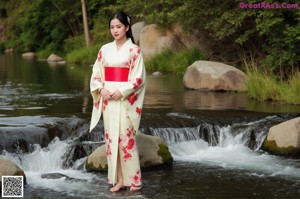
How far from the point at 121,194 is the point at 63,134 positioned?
109 inches

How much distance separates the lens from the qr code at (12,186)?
6671 mm

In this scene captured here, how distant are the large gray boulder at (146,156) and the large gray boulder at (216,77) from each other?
6475mm

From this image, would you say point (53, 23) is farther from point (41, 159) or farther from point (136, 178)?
point (136, 178)

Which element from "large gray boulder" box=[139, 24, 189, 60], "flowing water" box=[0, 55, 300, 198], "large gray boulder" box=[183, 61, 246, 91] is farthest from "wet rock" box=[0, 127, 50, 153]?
"large gray boulder" box=[139, 24, 189, 60]

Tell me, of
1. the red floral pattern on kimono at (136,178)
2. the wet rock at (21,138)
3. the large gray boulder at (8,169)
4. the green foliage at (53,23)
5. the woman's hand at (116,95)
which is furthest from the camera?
the green foliage at (53,23)

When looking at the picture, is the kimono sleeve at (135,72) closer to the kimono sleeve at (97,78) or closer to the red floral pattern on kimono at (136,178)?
the kimono sleeve at (97,78)

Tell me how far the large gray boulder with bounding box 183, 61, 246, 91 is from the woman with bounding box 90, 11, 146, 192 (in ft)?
26.9

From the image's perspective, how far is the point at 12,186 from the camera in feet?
22.3

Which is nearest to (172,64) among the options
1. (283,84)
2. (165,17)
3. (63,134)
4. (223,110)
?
(165,17)

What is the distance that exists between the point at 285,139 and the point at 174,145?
1.72 metres

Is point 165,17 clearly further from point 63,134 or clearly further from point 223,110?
point 63,134

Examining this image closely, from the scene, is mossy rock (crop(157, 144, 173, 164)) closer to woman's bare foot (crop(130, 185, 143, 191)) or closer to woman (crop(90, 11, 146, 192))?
woman's bare foot (crop(130, 185, 143, 191))

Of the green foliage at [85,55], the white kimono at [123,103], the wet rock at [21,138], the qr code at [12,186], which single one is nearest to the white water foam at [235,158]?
the wet rock at [21,138]

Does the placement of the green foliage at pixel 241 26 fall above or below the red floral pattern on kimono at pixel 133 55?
above
